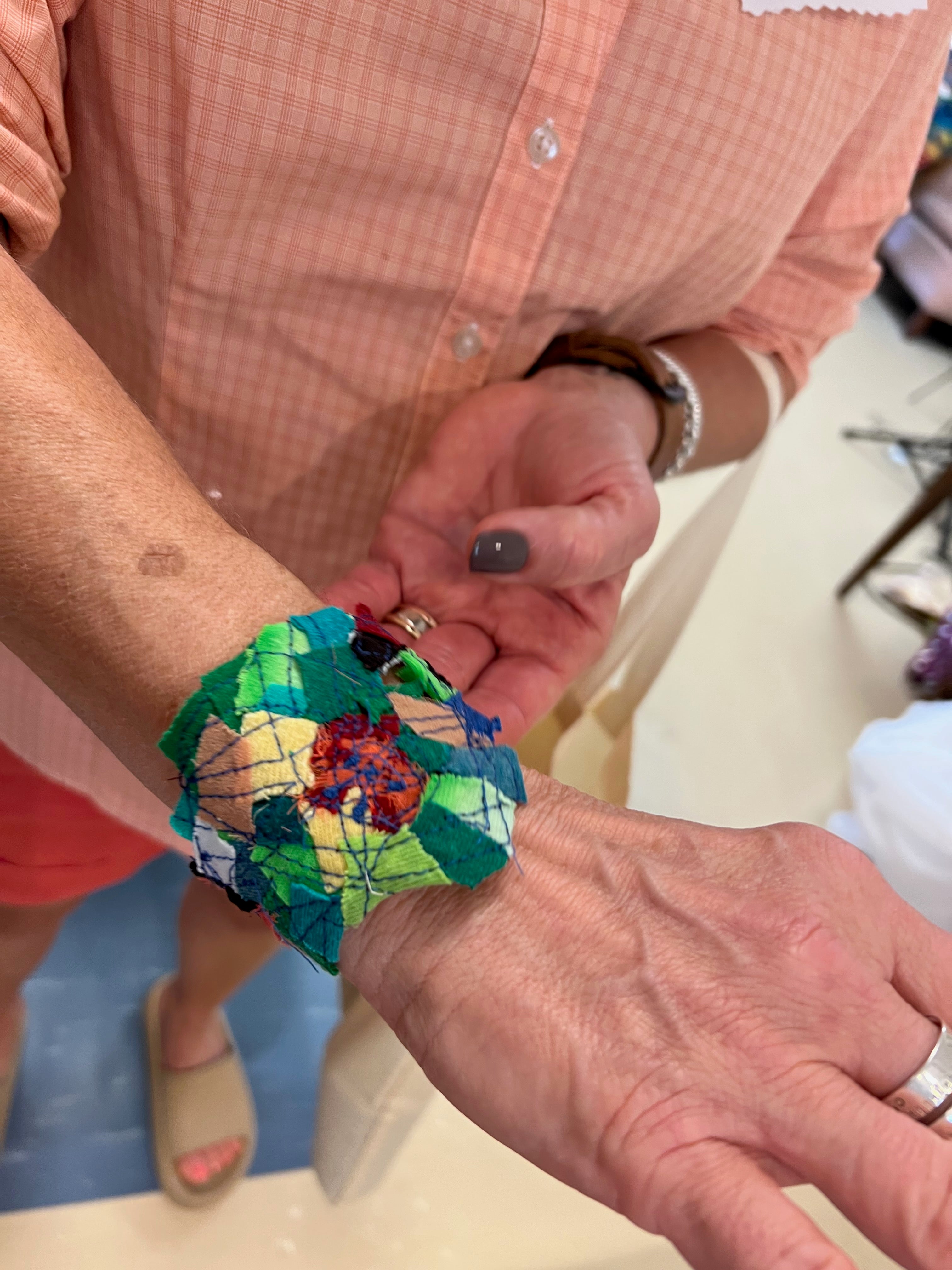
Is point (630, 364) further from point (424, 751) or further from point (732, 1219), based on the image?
point (732, 1219)

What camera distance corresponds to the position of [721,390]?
2.75 ft

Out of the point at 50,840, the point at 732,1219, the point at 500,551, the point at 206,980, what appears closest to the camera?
the point at 732,1219

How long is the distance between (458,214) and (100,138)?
0.25 m

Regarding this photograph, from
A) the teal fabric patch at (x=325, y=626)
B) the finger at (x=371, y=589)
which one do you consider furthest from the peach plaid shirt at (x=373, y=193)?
the teal fabric patch at (x=325, y=626)

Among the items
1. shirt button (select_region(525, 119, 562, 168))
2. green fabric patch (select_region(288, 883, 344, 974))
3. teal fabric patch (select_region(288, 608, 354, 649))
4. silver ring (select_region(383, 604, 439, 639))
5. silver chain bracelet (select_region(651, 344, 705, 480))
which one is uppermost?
shirt button (select_region(525, 119, 562, 168))

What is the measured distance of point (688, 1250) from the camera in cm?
37

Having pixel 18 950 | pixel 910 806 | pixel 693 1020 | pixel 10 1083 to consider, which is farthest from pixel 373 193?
pixel 10 1083

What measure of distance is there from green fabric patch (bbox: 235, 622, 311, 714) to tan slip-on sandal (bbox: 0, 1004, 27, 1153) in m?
0.83

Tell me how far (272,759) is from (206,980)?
2.44 ft

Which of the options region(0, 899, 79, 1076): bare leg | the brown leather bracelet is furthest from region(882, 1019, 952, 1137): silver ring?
region(0, 899, 79, 1076): bare leg

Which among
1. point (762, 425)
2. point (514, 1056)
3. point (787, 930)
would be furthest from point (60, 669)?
point (762, 425)

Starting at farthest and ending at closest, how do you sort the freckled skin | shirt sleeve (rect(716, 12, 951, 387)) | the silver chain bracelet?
the silver chain bracelet, shirt sleeve (rect(716, 12, 951, 387)), the freckled skin

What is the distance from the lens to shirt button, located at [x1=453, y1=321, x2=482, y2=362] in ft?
2.19

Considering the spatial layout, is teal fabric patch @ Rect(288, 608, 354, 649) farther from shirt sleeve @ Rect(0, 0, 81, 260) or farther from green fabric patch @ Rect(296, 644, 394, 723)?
shirt sleeve @ Rect(0, 0, 81, 260)
